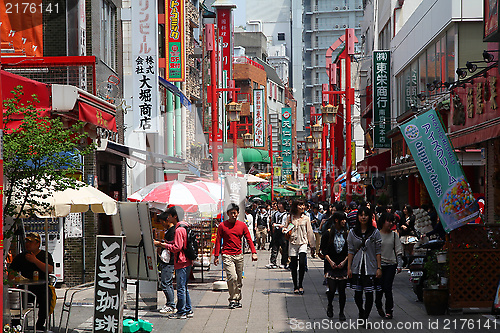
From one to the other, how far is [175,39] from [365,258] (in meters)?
18.1

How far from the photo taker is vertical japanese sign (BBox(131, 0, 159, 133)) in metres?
19.3

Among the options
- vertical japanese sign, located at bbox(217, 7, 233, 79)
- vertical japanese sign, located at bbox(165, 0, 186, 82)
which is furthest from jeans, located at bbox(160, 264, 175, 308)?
vertical japanese sign, located at bbox(217, 7, 233, 79)

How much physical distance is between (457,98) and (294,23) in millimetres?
95312

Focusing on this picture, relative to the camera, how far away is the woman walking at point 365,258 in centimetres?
1023

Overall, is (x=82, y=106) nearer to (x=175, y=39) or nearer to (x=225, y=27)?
(x=175, y=39)

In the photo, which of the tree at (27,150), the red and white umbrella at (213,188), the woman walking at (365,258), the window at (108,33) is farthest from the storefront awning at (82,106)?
the window at (108,33)

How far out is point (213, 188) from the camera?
17812 mm

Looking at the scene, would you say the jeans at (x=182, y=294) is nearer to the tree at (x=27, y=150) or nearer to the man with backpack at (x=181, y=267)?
the man with backpack at (x=181, y=267)

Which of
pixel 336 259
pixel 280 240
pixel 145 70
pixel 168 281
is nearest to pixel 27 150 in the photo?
pixel 168 281

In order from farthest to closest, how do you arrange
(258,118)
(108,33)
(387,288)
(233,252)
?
1. (258,118)
2. (108,33)
3. (233,252)
4. (387,288)

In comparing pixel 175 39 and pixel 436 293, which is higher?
pixel 175 39

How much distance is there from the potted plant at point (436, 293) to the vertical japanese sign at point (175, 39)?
17.0 meters

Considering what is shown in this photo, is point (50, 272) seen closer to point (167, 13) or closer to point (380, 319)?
point (380, 319)

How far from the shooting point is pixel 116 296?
870 cm
